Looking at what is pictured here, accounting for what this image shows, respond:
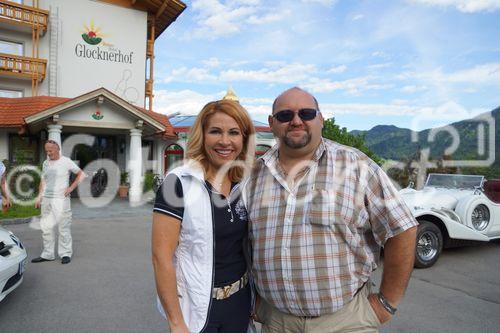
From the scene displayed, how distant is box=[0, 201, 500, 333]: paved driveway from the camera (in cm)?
371

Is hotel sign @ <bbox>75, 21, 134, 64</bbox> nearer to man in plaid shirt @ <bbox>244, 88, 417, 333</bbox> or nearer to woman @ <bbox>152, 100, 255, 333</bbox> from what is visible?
woman @ <bbox>152, 100, 255, 333</bbox>

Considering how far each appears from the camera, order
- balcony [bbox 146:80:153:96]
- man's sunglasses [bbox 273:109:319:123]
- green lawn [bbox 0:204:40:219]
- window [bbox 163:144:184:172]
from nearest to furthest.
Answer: man's sunglasses [bbox 273:109:319:123]
green lawn [bbox 0:204:40:219]
balcony [bbox 146:80:153:96]
window [bbox 163:144:184:172]

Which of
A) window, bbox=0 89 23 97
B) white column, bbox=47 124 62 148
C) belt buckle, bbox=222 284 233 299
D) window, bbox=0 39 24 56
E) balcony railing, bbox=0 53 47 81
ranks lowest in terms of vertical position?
belt buckle, bbox=222 284 233 299

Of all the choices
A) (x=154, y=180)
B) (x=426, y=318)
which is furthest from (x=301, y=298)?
(x=154, y=180)

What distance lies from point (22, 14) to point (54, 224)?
14117mm

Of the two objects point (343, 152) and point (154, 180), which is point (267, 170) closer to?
point (343, 152)

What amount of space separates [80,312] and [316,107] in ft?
11.4

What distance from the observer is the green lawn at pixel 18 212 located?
9.55m

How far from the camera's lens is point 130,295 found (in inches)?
177

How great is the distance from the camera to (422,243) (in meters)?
5.77

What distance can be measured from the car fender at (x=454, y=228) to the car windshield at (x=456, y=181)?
1340 millimetres

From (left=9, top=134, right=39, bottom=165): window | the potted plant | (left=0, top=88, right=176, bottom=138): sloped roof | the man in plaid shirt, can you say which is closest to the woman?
the man in plaid shirt

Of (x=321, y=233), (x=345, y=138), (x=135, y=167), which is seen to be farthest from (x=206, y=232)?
(x=345, y=138)

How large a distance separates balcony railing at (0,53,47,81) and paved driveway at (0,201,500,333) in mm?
11543
